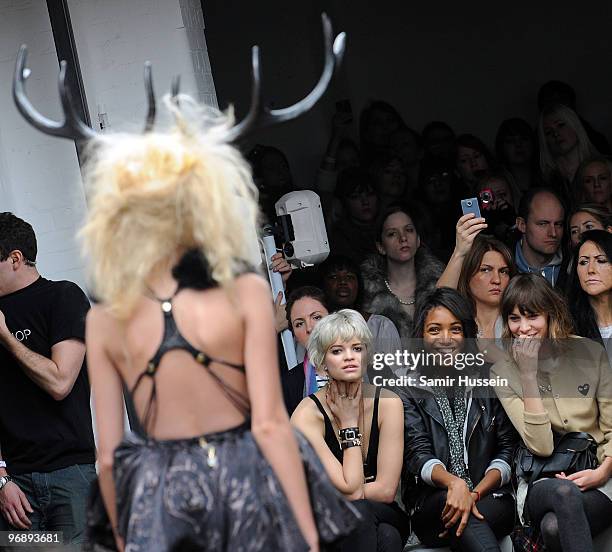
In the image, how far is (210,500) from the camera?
2.94 metres

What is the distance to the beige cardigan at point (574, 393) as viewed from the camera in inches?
183

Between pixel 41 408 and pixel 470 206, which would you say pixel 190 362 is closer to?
pixel 41 408

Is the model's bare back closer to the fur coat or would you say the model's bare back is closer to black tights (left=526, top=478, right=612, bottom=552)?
black tights (left=526, top=478, right=612, bottom=552)

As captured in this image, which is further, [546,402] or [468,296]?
[468,296]

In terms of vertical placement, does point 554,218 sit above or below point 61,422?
above

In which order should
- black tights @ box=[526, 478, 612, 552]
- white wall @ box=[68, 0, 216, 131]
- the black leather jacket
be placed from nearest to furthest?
black tights @ box=[526, 478, 612, 552]
the black leather jacket
white wall @ box=[68, 0, 216, 131]

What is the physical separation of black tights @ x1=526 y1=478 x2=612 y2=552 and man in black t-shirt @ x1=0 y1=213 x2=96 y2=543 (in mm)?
1638

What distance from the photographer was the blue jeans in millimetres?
4742

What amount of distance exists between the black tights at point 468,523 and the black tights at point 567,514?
0.14m

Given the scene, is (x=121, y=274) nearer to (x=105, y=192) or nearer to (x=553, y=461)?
(x=105, y=192)

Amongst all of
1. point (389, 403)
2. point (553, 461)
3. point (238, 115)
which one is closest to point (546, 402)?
point (553, 461)

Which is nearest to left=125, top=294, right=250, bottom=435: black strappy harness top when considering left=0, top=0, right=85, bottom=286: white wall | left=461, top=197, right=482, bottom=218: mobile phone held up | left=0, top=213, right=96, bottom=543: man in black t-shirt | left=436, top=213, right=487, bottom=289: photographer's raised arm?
left=0, top=213, right=96, bottom=543: man in black t-shirt

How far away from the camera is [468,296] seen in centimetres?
516

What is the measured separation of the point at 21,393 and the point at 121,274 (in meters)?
1.95
